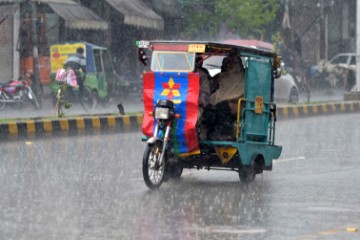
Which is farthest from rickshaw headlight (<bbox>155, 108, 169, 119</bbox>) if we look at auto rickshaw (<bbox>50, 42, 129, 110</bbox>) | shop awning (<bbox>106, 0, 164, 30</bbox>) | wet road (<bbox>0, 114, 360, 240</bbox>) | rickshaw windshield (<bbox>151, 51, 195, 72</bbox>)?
shop awning (<bbox>106, 0, 164, 30</bbox>)

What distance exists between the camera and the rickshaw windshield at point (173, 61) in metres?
11.3

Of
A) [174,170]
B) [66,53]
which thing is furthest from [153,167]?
[66,53]

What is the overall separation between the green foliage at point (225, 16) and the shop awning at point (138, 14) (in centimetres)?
292

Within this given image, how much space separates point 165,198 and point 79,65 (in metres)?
15.8

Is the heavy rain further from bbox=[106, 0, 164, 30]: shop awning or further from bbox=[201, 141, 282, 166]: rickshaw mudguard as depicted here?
bbox=[106, 0, 164, 30]: shop awning

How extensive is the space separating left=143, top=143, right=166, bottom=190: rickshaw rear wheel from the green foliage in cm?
2458

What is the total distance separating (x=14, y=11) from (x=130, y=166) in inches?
550

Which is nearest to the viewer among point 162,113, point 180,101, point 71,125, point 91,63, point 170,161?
point 162,113

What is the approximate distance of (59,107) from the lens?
20250 millimetres

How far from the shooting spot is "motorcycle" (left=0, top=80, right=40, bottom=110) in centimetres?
2447

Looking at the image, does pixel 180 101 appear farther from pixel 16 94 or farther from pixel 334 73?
pixel 334 73

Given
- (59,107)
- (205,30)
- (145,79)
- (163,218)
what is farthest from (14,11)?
(163,218)

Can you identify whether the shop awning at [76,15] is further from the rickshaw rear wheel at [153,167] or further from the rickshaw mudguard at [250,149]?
the rickshaw rear wheel at [153,167]

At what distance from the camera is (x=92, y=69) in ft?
89.5
